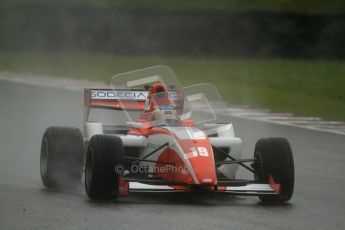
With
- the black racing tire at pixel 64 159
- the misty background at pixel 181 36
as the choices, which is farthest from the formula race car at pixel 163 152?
the misty background at pixel 181 36

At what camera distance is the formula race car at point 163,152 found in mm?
8820

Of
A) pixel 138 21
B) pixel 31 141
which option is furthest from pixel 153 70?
pixel 138 21

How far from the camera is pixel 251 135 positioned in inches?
591

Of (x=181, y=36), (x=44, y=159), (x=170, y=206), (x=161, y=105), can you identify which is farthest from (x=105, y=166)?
(x=181, y=36)

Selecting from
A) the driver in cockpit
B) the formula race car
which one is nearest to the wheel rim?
Answer: the formula race car

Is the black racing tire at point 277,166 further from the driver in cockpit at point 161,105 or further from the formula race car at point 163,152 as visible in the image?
the driver in cockpit at point 161,105

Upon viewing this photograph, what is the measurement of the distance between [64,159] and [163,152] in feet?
3.54

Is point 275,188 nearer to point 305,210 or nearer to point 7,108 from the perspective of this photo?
point 305,210

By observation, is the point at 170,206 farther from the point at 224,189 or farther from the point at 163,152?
the point at 163,152

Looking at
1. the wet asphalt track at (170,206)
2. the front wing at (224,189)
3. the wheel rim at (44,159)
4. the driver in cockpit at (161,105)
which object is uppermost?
the driver in cockpit at (161,105)

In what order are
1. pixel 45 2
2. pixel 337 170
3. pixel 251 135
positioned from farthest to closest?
pixel 45 2 → pixel 251 135 → pixel 337 170

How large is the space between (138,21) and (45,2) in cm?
274

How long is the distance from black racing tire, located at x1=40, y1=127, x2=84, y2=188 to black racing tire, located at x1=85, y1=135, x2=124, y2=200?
835 millimetres

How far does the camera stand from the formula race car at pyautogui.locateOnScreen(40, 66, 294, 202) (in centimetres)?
882
